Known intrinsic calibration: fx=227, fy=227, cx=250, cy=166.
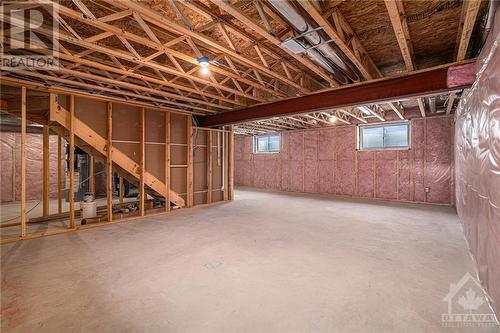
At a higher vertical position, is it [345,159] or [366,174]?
[345,159]

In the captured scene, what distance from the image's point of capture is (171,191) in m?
5.71

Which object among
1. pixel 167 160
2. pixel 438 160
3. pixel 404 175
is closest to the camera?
pixel 167 160

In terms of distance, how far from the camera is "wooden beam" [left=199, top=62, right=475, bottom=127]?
293 centimetres

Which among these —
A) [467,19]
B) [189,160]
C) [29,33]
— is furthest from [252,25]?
[189,160]

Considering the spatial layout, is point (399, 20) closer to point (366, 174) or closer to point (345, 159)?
point (366, 174)

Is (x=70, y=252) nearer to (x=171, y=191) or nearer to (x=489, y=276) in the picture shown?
(x=171, y=191)

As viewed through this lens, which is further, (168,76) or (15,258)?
(168,76)

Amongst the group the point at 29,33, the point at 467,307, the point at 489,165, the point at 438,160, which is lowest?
the point at 467,307

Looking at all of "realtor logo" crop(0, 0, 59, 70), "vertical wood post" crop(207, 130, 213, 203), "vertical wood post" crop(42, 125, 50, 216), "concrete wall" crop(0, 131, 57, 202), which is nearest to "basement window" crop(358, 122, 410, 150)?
"vertical wood post" crop(207, 130, 213, 203)

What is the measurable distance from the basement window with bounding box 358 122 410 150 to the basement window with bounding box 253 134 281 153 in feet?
11.8

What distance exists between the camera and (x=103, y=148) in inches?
181

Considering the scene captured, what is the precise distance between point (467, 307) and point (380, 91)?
288cm

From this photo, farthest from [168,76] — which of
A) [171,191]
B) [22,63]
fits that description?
[171,191]

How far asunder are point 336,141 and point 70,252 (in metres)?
7.78
